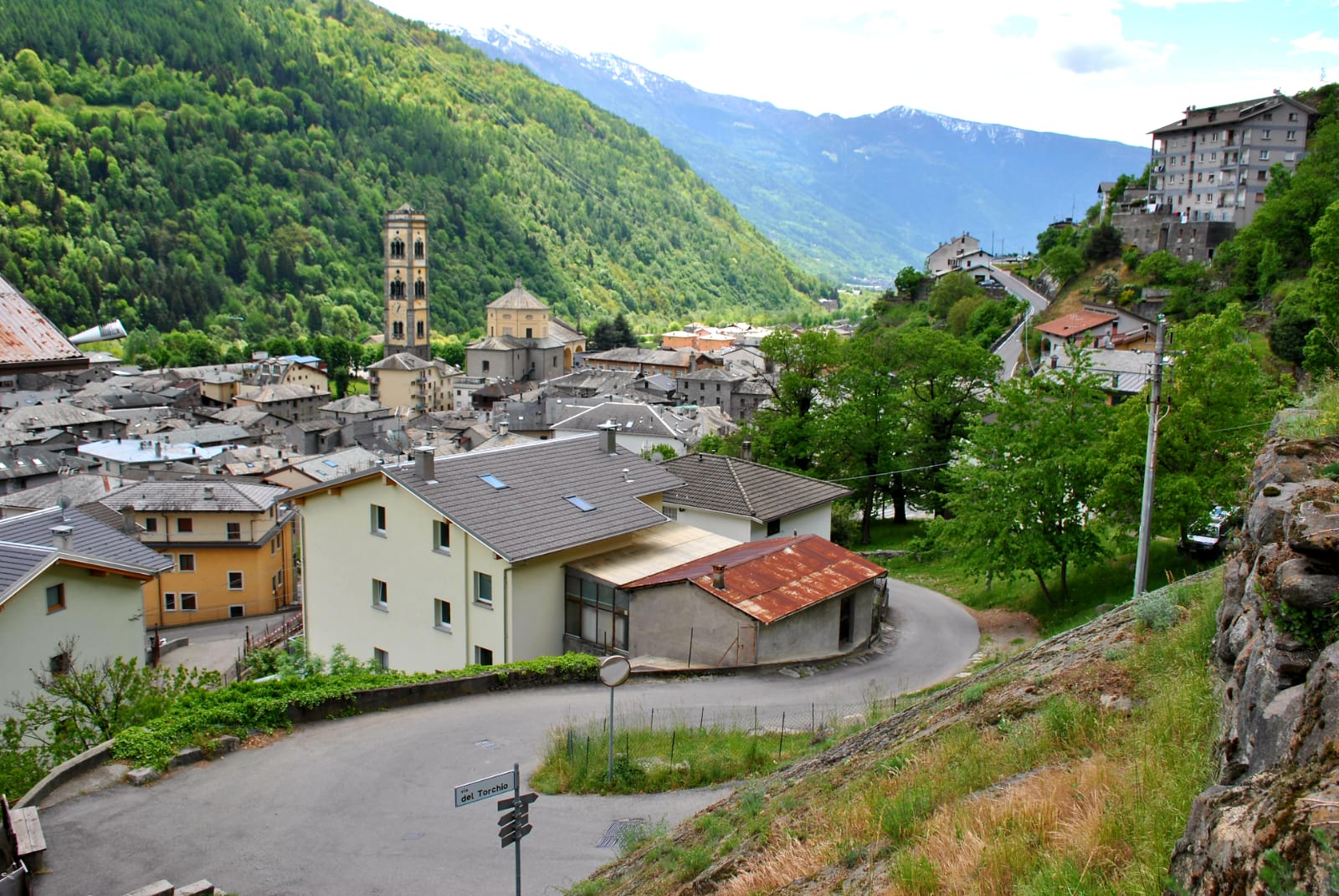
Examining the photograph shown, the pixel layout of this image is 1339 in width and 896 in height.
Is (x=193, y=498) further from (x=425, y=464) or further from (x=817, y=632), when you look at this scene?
(x=817, y=632)

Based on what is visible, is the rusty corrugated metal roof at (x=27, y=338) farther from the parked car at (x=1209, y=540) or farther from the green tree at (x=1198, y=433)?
the parked car at (x=1209, y=540)

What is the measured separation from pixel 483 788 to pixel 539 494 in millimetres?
14271

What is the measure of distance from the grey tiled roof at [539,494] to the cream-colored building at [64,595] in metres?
4.98

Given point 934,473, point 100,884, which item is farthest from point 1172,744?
point 934,473

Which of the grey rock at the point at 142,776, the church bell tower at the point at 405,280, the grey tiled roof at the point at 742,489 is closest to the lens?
the grey rock at the point at 142,776

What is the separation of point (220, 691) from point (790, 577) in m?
11.3

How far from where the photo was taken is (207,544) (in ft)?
146

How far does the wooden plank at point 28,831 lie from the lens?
10.2 meters

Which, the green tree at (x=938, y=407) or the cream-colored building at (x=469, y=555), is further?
the green tree at (x=938, y=407)

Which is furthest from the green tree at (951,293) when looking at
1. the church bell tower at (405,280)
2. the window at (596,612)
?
the window at (596,612)

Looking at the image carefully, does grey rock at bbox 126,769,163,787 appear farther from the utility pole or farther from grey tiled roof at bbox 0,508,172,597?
the utility pole

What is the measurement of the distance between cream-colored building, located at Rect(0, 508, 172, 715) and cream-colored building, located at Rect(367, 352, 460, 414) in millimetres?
82410

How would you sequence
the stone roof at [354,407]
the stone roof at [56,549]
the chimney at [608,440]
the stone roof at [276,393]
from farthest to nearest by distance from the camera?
the stone roof at [276,393] < the stone roof at [354,407] < the chimney at [608,440] < the stone roof at [56,549]

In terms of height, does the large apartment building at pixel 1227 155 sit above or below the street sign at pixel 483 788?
above
